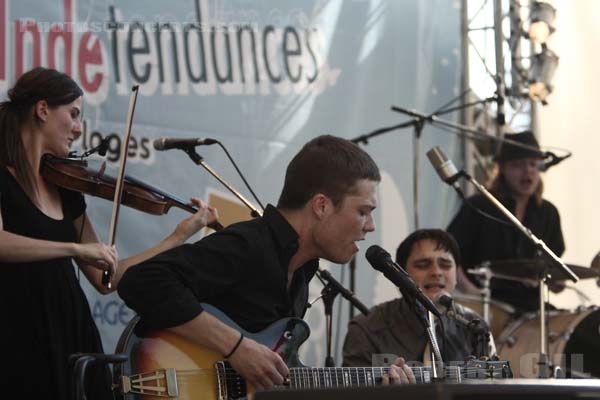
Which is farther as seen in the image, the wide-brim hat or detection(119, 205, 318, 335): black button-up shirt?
the wide-brim hat

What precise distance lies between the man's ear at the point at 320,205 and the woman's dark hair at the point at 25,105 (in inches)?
38.0

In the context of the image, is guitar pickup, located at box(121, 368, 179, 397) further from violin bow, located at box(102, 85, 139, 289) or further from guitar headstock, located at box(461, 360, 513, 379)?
guitar headstock, located at box(461, 360, 513, 379)

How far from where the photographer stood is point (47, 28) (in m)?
4.56

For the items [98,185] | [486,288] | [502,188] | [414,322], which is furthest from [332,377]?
[502,188]

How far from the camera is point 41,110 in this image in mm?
3688

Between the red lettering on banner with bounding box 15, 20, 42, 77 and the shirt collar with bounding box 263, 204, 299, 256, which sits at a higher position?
the red lettering on banner with bounding box 15, 20, 42, 77

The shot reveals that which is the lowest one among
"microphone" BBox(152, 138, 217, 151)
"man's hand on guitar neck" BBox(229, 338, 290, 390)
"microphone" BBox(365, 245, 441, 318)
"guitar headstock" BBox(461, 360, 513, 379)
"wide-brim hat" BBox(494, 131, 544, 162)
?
"guitar headstock" BBox(461, 360, 513, 379)

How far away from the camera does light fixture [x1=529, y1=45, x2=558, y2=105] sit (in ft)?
21.1

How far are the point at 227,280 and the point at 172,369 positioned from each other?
0.97ft

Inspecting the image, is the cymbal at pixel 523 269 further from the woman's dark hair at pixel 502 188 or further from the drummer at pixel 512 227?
the woman's dark hair at pixel 502 188

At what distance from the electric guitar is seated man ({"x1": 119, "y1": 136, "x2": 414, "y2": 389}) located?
0.11 feet

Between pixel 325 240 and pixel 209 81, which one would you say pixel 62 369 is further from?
pixel 209 81

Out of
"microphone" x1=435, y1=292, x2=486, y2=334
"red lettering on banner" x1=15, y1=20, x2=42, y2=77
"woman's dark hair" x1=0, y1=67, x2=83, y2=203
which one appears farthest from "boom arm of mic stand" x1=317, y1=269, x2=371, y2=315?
"red lettering on banner" x1=15, y1=20, x2=42, y2=77

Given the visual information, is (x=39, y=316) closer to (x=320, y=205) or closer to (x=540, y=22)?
(x=320, y=205)
